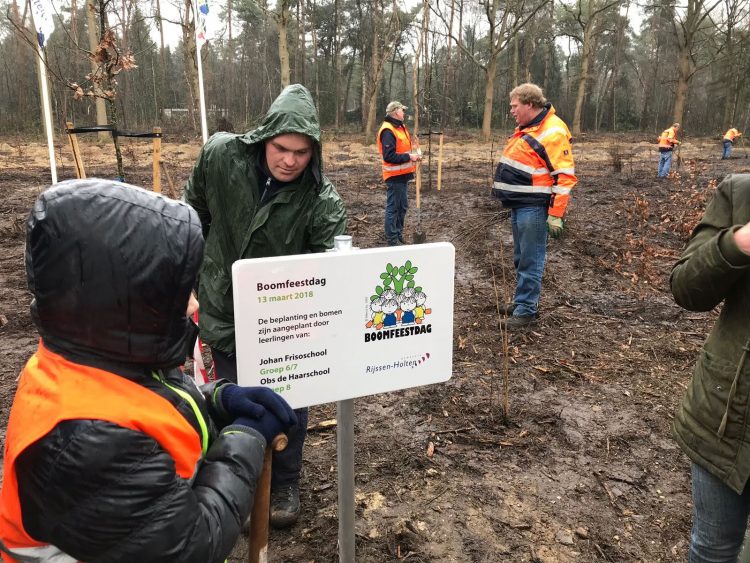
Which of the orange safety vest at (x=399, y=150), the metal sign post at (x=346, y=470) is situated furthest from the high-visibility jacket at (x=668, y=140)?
the metal sign post at (x=346, y=470)

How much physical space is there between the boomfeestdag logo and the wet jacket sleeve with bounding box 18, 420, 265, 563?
79cm

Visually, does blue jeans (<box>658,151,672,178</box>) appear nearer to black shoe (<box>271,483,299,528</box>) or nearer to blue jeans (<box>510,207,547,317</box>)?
blue jeans (<box>510,207,547,317</box>)

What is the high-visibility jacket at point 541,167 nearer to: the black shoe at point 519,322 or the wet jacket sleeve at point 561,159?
the wet jacket sleeve at point 561,159

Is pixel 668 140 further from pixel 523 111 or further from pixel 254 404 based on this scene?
pixel 254 404

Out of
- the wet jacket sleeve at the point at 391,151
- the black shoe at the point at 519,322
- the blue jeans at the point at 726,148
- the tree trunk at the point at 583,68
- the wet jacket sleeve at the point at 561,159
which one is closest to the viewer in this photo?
the wet jacket sleeve at the point at 561,159

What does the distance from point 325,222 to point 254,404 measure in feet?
3.51

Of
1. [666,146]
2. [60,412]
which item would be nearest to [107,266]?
[60,412]

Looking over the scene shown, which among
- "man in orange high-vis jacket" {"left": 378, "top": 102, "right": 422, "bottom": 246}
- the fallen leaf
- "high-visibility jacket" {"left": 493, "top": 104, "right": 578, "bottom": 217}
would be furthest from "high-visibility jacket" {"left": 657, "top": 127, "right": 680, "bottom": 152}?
the fallen leaf

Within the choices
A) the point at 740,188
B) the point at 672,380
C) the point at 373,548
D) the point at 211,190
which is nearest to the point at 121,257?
the point at 211,190

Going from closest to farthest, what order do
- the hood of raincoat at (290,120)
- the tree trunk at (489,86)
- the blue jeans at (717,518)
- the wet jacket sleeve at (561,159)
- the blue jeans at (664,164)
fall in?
the blue jeans at (717,518)
the hood of raincoat at (290,120)
the wet jacket sleeve at (561,159)
the blue jeans at (664,164)
the tree trunk at (489,86)

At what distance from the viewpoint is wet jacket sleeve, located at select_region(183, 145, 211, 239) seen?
7.73 ft

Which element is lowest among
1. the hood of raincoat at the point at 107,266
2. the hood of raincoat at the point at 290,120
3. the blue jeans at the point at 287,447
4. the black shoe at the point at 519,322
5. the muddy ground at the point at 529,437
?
the muddy ground at the point at 529,437

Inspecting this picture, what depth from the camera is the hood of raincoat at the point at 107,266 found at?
3.25 feet

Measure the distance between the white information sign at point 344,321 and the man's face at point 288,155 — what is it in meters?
0.75
